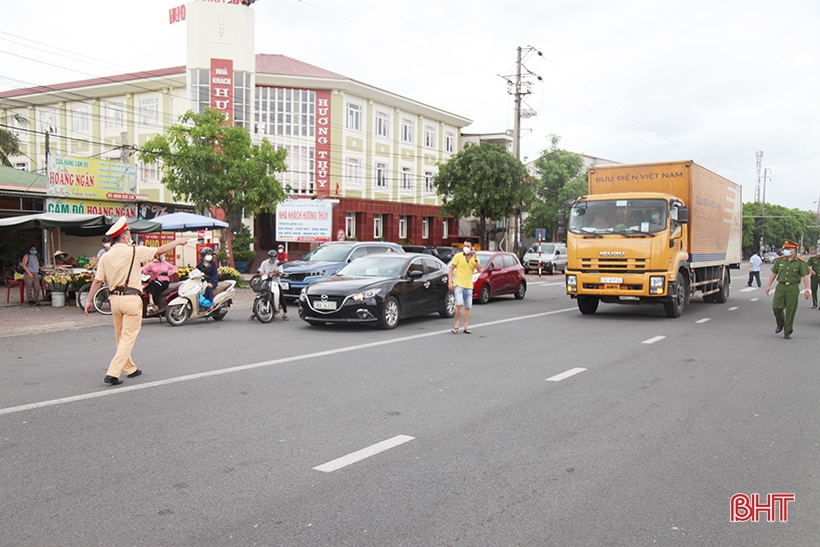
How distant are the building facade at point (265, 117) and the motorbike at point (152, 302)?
20.1 meters

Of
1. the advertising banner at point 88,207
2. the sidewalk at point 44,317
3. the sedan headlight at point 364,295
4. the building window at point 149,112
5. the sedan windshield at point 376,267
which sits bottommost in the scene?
the sidewalk at point 44,317

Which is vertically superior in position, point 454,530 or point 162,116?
point 162,116

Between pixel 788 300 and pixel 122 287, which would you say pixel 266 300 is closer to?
pixel 122 287

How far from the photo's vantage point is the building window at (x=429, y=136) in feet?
164

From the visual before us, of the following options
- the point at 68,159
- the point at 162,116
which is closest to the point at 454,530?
the point at 68,159

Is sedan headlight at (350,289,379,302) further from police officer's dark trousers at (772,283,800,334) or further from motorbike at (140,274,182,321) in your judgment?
police officer's dark trousers at (772,283,800,334)

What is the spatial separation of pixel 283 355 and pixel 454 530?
6408mm

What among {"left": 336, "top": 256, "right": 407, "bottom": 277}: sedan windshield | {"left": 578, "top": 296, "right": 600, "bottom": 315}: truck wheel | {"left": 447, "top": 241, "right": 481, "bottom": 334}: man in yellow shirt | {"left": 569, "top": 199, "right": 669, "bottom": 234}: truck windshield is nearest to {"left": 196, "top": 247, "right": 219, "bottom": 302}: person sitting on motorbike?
{"left": 336, "top": 256, "right": 407, "bottom": 277}: sedan windshield

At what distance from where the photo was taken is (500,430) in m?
5.96

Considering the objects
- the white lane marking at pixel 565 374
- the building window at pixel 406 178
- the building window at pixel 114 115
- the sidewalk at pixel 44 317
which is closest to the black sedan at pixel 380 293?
the sidewalk at pixel 44 317

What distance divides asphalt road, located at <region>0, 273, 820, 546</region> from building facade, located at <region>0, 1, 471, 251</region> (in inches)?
1033

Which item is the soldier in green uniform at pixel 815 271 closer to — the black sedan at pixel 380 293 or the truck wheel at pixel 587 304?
the truck wheel at pixel 587 304

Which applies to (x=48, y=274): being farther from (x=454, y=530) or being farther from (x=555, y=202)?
(x=555, y=202)

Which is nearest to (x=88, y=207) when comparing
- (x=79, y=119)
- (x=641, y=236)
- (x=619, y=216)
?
(x=619, y=216)
